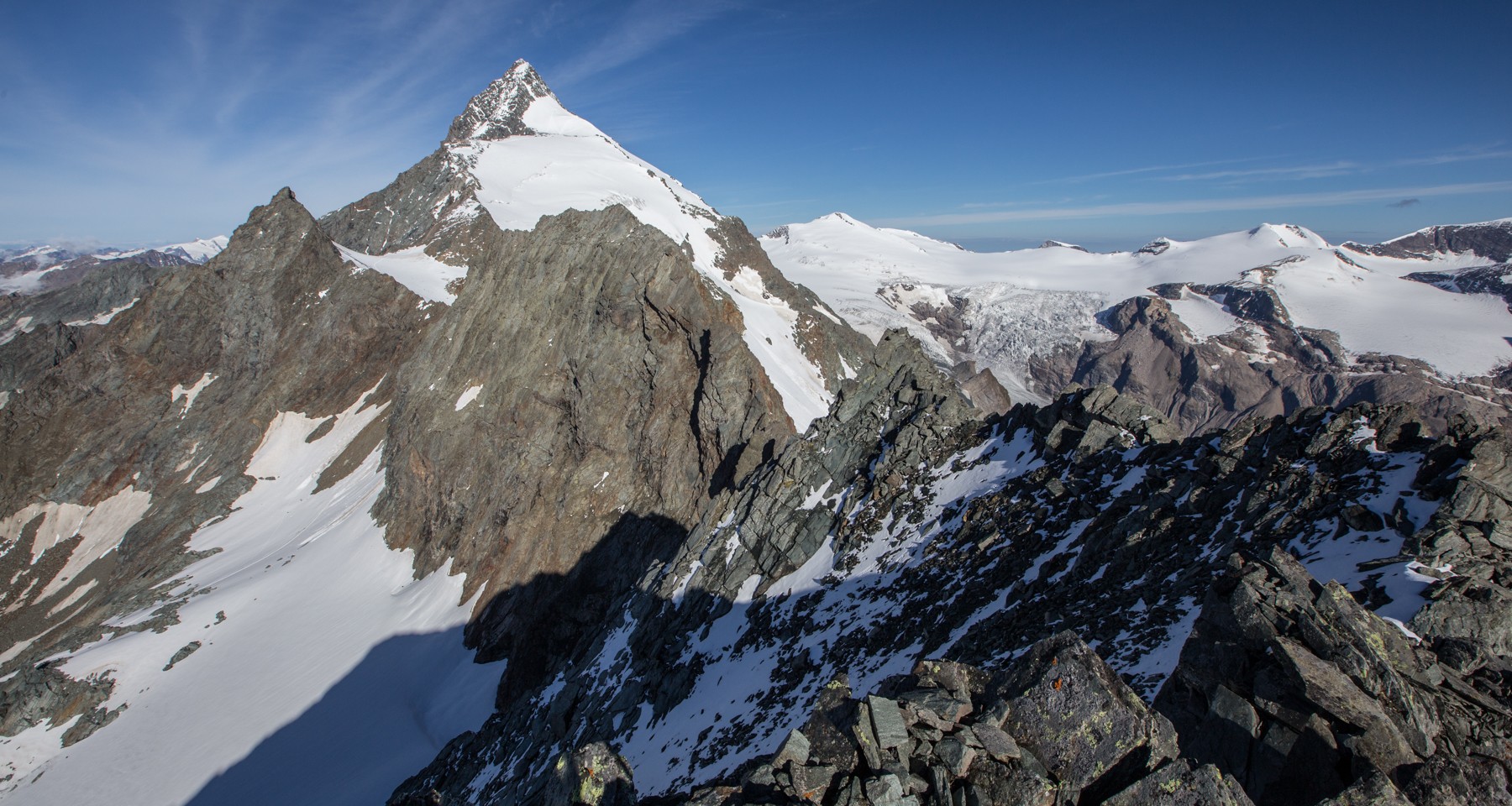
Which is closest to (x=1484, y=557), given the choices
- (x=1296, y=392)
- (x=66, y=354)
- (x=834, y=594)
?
(x=834, y=594)

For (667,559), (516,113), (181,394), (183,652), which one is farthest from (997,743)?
(516,113)

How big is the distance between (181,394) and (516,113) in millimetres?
108520

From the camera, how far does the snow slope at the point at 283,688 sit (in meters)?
39.3

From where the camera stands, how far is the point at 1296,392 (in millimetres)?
165750

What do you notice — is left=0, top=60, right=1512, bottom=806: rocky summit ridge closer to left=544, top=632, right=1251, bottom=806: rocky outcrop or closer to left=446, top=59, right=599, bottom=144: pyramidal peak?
left=544, top=632, right=1251, bottom=806: rocky outcrop

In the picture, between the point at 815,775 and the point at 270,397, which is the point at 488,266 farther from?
the point at 815,775

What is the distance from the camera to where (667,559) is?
40.7 metres

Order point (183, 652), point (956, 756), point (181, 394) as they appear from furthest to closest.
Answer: point (181, 394), point (183, 652), point (956, 756)

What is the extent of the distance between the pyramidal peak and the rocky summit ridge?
176 feet

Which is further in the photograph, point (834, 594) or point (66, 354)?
point (66, 354)

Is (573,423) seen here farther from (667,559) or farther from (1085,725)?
(1085,725)

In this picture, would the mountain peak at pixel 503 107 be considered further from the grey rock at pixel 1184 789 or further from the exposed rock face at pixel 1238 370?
the grey rock at pixel 1184 789

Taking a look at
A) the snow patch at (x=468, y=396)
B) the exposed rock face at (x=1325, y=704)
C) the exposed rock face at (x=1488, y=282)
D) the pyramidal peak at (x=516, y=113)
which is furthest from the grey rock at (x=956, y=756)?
the exposed rock face at (x=1488, y=282)

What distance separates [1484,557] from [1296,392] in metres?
197
